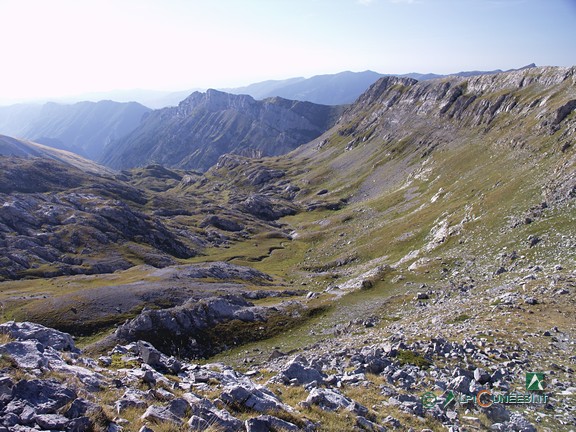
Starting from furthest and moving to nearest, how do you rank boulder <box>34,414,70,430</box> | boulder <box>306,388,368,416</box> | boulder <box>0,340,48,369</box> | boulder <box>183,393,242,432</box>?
boulder <box>306,388,368,416</box> < boulder <box>0,340,48,369</box> < boulder <box>183,393,242,432</box> < boulder <box>34,414,70,430</box>

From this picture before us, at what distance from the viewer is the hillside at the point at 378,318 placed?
17500 mm

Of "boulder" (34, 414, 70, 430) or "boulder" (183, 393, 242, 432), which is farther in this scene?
"boulder" (183, 393, 242, 432)

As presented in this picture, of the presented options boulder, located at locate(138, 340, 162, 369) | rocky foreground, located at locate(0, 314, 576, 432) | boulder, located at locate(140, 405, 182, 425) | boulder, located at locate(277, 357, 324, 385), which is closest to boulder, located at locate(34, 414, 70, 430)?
rocky foreground, located at locate(0, 314, 576, 432)

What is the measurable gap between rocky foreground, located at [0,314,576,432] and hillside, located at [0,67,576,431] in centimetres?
11

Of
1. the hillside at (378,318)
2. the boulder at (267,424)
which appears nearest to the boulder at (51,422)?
the hillside at (378,318)

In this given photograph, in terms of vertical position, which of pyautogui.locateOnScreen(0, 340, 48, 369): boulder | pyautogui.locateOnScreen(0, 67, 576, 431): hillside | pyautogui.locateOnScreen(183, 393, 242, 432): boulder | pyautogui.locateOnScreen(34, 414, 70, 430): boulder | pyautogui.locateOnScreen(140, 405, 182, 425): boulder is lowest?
pyautogui.locateOnScreen(0, 67, 576, 431): hillside

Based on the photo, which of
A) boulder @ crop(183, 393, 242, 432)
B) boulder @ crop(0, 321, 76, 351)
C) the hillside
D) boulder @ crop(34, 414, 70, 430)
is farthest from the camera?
boulder @ crop(0, 321, 76, 351)

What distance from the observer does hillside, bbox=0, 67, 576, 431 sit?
689 inches

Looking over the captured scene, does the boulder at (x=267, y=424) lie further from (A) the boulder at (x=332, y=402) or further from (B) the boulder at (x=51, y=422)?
(B) the boulder at (x=51, y=422)

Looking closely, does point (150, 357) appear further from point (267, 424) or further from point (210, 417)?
point (267, 424)

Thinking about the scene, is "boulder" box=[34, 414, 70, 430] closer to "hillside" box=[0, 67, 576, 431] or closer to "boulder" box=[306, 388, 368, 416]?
"hillside" box=[0, 67, 576, 431]

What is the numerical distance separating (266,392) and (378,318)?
31240 millimetres

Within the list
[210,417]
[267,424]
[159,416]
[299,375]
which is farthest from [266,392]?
[159,416]

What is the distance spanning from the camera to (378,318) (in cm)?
4722
